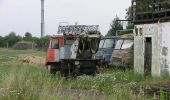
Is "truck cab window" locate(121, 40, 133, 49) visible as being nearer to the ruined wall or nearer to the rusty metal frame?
the ruined wall

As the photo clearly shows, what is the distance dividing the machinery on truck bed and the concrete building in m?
2.22

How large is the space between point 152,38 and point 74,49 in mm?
4264

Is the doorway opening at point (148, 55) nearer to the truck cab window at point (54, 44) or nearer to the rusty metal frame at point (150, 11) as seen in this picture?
the rusty metal frame at point (150, 11)

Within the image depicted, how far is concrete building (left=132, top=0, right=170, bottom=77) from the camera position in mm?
25375

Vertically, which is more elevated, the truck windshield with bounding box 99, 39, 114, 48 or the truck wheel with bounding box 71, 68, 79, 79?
the truck windshield with bounding box 99, 39, 114, 48

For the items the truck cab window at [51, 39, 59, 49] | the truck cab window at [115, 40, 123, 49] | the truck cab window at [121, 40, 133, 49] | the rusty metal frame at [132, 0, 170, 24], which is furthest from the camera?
the truck cab window at [115, 40, 123, 49]

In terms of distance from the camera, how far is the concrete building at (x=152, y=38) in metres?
25.4

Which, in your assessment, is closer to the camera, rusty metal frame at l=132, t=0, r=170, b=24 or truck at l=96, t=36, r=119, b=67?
rusty metal frame at l=132, t=0, r=170, b=24

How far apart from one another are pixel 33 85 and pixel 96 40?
55.8ft

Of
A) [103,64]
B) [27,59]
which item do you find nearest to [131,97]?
[103,64]

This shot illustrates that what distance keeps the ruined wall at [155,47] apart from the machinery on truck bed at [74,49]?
2.16 meters

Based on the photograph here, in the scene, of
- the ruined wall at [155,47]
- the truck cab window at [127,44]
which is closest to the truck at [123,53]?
the truck cab window at [127,44]

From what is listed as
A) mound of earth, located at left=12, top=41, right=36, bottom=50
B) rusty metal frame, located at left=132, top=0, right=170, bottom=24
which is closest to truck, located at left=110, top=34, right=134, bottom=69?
rusty metal frame, located at left=132, top=0, right=170, bottom=24

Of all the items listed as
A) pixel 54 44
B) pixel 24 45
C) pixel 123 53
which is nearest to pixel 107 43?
pixel 123 53
